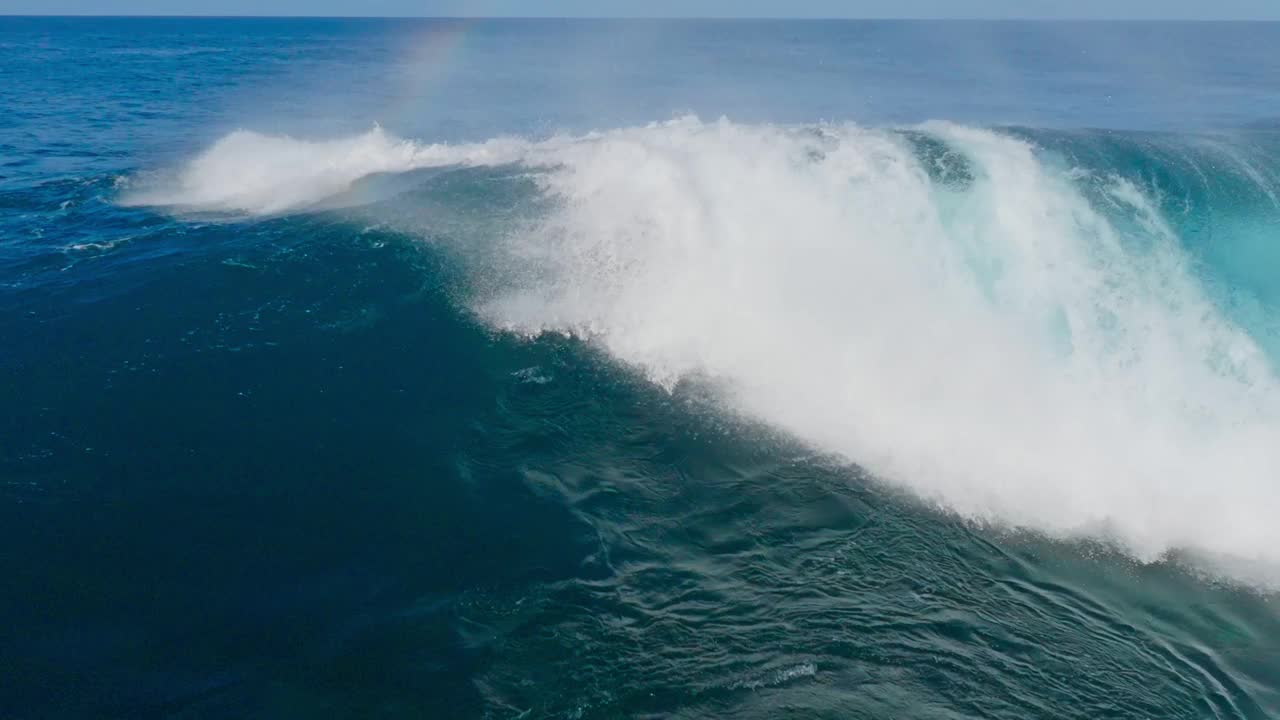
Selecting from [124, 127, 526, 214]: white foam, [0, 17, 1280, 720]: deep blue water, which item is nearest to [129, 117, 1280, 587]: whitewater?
[0, 17, 1280, 720]: deep blue water

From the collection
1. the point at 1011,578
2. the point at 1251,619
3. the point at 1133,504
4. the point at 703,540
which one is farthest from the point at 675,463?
the point at 1251,619

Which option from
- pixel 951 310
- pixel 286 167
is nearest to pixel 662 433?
pixel 951 310

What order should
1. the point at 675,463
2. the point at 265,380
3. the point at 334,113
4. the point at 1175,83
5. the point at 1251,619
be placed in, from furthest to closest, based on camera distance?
the point at 1175,83, the point at 334,113, the point at 265,380, the point at 675,463, the point at 1251,619

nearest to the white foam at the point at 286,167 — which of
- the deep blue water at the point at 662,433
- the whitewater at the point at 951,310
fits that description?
the deep blue water at the point at 662,433

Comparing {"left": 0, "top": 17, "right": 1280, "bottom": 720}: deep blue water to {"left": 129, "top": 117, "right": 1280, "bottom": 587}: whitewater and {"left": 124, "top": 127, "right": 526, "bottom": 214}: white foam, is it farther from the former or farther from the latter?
{"left": 124, "top": 127, "right": 526, "bottom": 214}: white foam

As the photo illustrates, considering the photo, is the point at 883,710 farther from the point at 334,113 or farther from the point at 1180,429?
the point at 334,113

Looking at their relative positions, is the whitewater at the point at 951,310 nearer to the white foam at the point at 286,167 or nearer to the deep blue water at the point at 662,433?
the deep blue water at the point at 662,433
